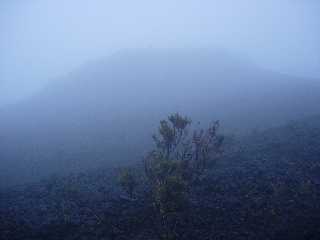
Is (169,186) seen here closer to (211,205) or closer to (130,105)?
(211,205)

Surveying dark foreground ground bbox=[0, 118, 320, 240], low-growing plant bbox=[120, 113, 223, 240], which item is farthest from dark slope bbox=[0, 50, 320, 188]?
low-growing plant bbox=[120, 113, 223, 240]

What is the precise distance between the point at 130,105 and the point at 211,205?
46.6 meters

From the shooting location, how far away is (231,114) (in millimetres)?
53062

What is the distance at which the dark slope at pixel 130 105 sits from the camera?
4406 centimetres

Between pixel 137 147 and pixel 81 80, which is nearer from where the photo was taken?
pixel 137 147

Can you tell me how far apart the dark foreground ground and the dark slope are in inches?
501

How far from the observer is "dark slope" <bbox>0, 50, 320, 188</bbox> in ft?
145

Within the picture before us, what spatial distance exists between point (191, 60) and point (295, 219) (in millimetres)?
73272

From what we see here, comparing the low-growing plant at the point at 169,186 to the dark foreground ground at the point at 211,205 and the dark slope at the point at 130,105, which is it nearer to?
the dark foreground ground at the point at 211,205

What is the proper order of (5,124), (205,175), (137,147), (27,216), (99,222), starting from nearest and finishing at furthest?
(99,222), (27,216), (205,175), (137,147), (5,124)

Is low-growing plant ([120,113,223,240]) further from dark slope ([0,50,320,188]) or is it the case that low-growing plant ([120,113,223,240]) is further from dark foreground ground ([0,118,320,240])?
dark slope ([0,50,320,188])

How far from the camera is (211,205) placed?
20.2m

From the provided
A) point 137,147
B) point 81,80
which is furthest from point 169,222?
point 81,80

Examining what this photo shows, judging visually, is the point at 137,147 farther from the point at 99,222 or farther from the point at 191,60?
the point at 191,60
